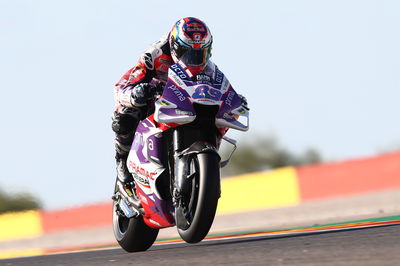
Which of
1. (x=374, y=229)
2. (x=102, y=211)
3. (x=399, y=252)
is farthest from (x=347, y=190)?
(x=399, y=252)

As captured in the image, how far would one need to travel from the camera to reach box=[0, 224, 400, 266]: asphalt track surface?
5.12m

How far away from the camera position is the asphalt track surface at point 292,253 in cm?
512

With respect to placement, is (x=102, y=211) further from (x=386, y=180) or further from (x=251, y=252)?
(x=251, y=252)

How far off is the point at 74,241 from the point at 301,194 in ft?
14.7

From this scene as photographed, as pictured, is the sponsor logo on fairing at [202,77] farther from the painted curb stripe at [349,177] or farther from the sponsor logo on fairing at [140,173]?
the painted curb stripe at [349,177]

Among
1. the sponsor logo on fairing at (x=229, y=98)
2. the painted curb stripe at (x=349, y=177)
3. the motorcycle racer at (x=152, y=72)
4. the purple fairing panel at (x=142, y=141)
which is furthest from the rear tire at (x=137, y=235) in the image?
the painted curb stripe at (x=349, y=177)

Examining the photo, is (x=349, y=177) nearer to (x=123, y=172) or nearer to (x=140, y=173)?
(x=123, y=172)

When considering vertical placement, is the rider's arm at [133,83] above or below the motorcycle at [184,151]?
above

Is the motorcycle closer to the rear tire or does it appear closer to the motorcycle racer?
the motorcycle racer

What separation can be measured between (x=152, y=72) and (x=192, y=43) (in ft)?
2.23

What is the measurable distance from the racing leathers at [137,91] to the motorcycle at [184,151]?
0.20 metres

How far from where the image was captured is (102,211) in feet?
44.1

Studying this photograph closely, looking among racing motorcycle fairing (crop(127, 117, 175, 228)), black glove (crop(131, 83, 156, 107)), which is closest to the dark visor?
black glove (crop(131, 83, 156, 107))

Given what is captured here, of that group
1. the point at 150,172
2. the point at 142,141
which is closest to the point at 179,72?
the point at 142,141
